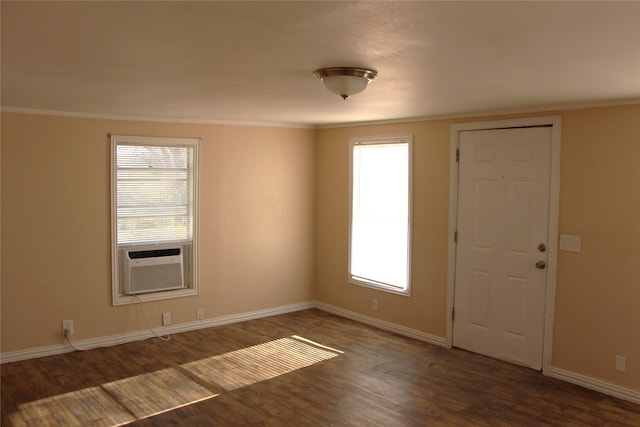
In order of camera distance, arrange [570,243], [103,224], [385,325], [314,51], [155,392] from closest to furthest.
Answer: [314,51] → [155,392] → [570,243] → [103,224] → [385,325]

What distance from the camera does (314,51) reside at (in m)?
2.41

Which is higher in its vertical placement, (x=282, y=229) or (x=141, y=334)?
(x=282, y=229)

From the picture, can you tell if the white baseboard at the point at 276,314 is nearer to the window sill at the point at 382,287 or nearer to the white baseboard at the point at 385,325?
the white baseboard at the point at 385,325

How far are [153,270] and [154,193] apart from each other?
2.57 ft

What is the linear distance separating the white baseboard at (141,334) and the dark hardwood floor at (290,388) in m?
0.10

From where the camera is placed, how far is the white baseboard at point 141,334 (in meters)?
4.66

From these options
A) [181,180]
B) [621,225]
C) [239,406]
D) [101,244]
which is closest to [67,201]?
[101,244]

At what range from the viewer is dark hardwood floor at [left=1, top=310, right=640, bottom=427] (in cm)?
362

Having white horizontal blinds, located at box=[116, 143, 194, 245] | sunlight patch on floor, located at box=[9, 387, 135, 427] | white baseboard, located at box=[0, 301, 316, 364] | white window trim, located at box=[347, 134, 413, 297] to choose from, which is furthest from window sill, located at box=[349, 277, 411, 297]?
sunlight patch on floor, located at box=[9, 387, 135, 427]

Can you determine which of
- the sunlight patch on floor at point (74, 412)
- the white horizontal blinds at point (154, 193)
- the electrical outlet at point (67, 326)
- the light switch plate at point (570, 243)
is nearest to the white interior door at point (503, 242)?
the light switch plate at point (570, 243)

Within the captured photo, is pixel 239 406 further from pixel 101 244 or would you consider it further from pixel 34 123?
pixel 34 123

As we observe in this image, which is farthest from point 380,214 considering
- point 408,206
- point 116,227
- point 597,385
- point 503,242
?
point 116,227

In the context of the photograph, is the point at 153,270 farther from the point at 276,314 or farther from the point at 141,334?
the point at 276,314

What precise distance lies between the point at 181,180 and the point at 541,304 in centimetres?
365
